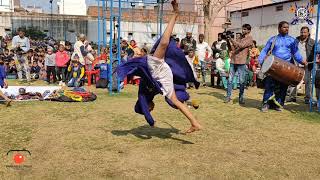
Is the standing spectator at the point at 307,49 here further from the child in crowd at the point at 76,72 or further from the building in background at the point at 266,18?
the building in background at the point at 266,18

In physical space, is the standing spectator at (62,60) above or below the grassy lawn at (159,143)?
above

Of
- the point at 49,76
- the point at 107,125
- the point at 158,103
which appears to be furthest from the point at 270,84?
the point at 49,76

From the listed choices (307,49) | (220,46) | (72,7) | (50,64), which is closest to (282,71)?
(307,49)

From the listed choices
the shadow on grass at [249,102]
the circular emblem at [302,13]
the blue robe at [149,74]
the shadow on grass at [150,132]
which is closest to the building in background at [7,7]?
the circular emblem at [302,13]

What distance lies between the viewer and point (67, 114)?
737cm

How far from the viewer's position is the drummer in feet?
25.6

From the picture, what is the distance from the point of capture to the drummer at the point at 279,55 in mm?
7816

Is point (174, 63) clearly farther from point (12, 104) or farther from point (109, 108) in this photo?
point (12, 104)

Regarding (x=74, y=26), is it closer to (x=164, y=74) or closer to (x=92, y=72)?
(x=92, y=72)

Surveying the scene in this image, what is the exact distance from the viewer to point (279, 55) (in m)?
7.83

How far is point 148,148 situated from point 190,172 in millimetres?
1013

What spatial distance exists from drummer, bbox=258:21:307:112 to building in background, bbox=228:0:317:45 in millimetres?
19353

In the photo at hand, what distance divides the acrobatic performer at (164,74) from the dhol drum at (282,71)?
2.37m

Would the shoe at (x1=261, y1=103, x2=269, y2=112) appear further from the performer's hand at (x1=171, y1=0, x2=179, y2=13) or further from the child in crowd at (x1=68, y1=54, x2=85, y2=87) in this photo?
the child in crowd at (x1=68, y1=54, x2=85, y2=87)
